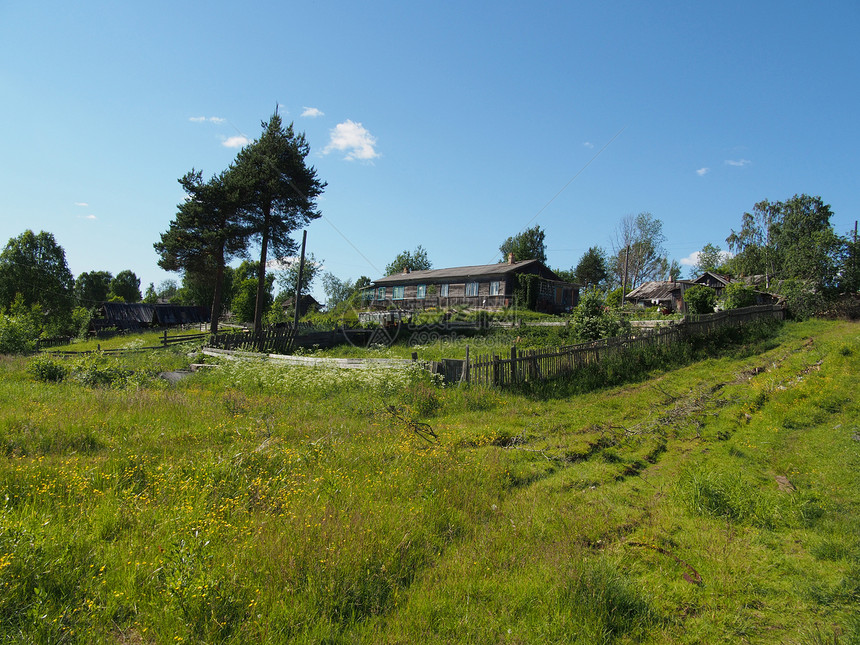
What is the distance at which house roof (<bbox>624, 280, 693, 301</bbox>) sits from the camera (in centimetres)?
4000

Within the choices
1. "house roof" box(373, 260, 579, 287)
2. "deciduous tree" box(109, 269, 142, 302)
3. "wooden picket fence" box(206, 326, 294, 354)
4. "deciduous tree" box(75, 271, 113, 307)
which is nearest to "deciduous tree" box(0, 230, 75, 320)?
"deciduous tree" box(75, 271, 113, 307)

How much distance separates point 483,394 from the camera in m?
11.4

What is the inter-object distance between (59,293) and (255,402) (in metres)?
60.2

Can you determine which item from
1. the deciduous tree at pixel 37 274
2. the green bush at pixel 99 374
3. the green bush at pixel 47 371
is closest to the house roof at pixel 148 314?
the deciduous tree at pixel 37 274

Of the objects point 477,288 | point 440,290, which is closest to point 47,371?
point 477,288

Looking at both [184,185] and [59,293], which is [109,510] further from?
[59,293]

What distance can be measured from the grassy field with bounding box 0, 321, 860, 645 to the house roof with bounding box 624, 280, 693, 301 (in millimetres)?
34087

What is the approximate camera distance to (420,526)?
15.0ft

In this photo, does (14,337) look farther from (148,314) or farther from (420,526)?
(148,314)

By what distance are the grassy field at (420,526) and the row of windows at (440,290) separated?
2793 centimetres

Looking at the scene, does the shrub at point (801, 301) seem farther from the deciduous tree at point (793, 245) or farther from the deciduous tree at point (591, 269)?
the deciduous tree at point (591, 269)

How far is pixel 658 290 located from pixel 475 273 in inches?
765

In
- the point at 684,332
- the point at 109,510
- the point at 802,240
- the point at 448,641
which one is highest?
the point at 802,240

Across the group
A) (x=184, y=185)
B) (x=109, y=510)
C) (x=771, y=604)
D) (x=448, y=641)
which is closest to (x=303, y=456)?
(x=109, y=510)
